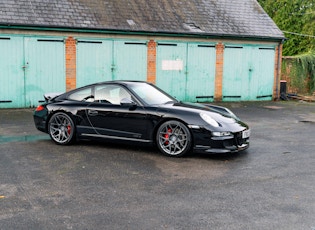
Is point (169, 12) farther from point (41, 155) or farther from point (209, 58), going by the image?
point (41, 155)

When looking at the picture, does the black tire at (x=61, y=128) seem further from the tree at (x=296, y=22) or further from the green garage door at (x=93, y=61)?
the tree at (x=296, y=22)

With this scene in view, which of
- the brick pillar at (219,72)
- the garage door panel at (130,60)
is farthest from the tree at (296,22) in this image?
the garage door panel at (130,60)

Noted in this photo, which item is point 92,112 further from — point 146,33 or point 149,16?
point 149,16

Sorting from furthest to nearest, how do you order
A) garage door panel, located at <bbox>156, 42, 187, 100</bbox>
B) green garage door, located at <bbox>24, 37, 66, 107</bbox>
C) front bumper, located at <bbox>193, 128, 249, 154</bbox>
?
A: garage door panel, located at <bbox>156, 42, 187, 100</bbox> < green garage door, located at <bbox>24, 37, 66, 107</bbox> < front bumper, located at <bbox>193, 128, 249, 154</bbox>

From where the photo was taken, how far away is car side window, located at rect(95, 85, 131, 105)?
8.03 m

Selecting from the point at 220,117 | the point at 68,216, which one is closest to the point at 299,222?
the point at 68,216

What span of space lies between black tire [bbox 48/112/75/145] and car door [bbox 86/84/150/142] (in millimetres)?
481

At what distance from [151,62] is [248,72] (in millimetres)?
4662

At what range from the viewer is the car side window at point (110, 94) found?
8.03m

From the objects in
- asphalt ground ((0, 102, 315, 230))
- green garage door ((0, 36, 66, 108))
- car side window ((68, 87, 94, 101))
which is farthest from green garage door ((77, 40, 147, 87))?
car side window ((68, 87, 94, 101))

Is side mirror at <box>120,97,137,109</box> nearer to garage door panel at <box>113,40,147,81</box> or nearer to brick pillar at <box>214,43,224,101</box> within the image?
garage door panel at <box>113,40,147,81</box>

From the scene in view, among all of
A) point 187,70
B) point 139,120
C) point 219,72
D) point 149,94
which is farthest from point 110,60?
point 139,120

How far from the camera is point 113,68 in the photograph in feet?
52.4

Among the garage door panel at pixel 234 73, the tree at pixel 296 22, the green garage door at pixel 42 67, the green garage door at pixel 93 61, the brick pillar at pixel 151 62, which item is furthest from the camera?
the tree at pixel 296 22
